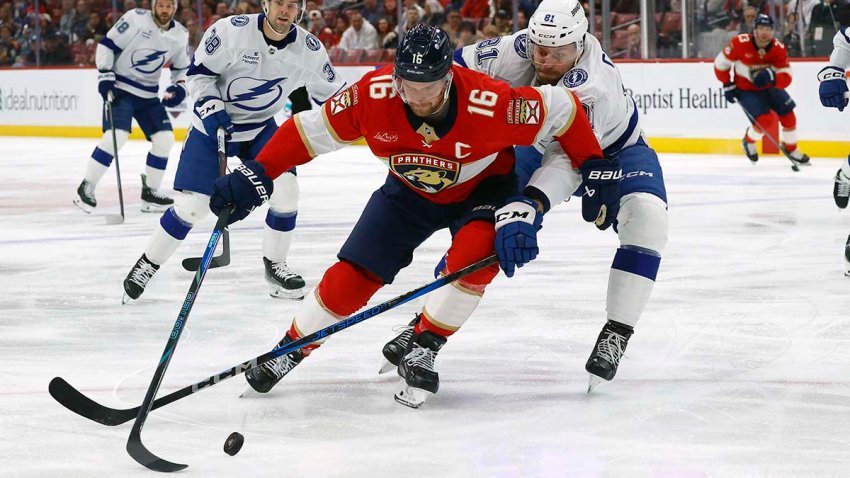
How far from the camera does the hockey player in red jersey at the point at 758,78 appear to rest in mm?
8938

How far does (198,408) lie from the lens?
9.64 ft

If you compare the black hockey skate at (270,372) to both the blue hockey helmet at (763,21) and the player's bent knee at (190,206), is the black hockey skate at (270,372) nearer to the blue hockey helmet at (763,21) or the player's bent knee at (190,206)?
the player's bent knee at (190,206)

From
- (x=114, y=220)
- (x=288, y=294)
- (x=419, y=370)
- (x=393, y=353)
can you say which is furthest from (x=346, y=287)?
(x=114, y=220)

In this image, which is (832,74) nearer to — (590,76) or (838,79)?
(838,79)

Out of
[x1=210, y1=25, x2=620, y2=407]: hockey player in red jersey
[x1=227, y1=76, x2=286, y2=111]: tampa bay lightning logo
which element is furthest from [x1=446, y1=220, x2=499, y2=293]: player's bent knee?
[x1=227, y1=76, x2=286, y2=111]: tampa bay lightning logo

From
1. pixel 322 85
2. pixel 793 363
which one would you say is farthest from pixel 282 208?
pixel 793 363

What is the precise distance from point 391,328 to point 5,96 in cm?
1163

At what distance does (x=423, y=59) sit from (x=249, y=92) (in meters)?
2.14

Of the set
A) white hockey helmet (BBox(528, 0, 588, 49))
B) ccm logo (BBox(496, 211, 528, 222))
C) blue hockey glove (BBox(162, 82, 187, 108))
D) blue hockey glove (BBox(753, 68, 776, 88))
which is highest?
white hockey helmet (BBox(528, 0, 588, 49))

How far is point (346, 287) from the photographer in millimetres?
2951

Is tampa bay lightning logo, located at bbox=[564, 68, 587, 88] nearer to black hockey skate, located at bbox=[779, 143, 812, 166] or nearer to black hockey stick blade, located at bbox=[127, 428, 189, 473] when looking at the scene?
black hockey stick blade, located at bbox=[127, 428, 189, 473]

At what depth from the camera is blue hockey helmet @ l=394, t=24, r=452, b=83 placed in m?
2.65

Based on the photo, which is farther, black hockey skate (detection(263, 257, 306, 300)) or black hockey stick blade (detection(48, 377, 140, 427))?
black hockey skate (detection(263, 257, 306, 300))

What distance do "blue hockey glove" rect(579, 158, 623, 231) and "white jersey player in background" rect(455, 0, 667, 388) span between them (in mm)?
42
